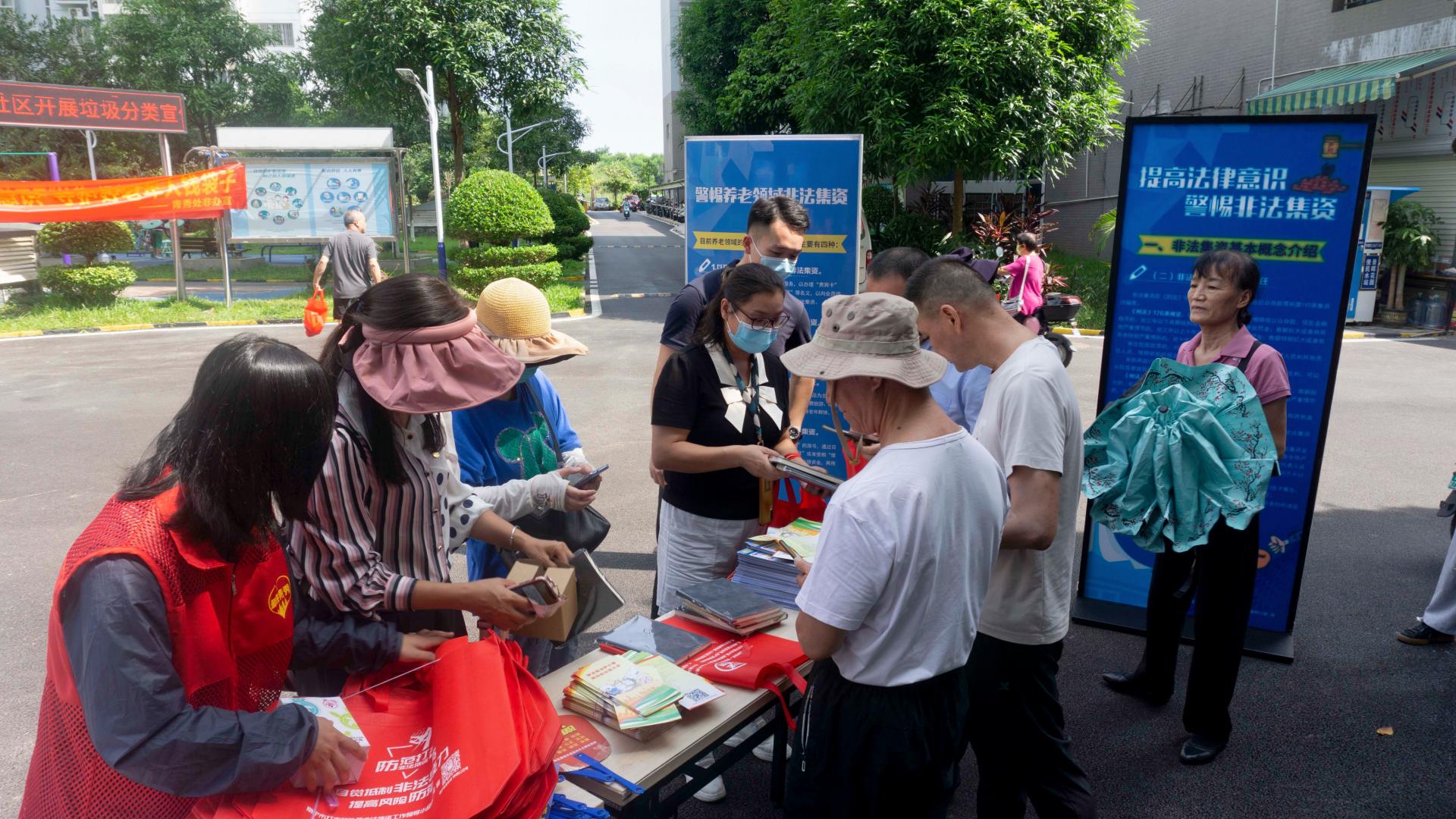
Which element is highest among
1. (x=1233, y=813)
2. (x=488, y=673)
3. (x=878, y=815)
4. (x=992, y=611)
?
(x=488, y=673)

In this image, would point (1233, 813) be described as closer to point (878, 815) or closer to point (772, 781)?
point (772, 781)

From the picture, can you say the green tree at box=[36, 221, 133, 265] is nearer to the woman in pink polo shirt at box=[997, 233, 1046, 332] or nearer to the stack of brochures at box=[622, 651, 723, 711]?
the woman in pink polo shirt at box=[997, 233, 1046, 332]

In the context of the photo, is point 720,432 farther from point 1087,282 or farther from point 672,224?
point 672,224

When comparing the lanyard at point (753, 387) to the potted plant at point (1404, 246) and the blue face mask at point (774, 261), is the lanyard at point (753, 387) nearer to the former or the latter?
the blue face mask at point (774, 261)

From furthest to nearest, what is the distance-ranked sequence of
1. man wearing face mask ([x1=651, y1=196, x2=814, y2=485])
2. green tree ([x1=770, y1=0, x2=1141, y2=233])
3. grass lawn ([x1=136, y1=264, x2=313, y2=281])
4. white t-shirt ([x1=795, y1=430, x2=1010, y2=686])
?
grass lawn ([x1=136, y1=264, x2=313, y2=281])
green tree ([x1=770, y1=0, x2=1141, y2=233])
man wearing face mask ([x1=651, y1=196, x2=814, y2=485])
white t-shirt ([x1=795, y1=430, x2=1010, y2=686])

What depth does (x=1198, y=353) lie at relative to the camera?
3.70m

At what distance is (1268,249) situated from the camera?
13.8 ft

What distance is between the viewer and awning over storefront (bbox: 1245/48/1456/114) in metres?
14.9

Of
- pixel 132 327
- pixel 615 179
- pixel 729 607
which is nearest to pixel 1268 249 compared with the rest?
pixel 729 607

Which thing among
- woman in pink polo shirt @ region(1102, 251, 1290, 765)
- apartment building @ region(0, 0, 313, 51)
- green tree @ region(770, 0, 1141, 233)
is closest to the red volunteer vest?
woman in pink polo shirt @ region(1102, 251, 1290, 765)

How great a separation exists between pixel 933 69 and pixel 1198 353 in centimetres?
1272

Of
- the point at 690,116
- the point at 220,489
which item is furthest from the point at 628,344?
the point at 690,116

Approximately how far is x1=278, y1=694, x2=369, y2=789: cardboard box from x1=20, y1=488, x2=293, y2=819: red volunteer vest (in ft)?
0.59

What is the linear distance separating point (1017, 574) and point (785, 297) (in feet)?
4.39
